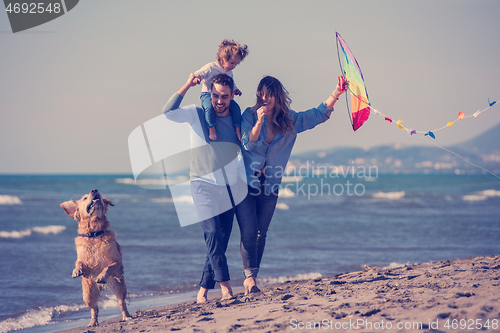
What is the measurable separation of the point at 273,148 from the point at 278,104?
1.33ft

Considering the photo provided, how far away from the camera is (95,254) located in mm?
3803

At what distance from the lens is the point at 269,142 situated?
12.3ft

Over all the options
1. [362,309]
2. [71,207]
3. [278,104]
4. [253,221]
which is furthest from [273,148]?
[71,207]

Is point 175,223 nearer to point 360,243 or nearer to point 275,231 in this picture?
point 275,231

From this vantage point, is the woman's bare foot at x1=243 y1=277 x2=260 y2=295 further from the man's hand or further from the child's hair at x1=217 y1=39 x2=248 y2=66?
the child's hair at x1=217 y1=39 x2=248 y2=66

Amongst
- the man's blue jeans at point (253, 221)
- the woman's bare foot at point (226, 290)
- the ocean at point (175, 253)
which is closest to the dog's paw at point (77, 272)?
the ocean at point (175, 253)

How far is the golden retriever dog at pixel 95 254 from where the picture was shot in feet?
12.4

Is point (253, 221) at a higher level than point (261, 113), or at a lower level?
lower

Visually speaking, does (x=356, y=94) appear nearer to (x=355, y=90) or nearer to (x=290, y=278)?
(x=355, y=90)

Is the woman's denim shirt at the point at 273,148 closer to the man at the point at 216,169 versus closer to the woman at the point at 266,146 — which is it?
the woman at the point at 266,146

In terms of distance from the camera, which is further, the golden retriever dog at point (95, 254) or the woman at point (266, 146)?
the golden retriever dog at point (95, 254)

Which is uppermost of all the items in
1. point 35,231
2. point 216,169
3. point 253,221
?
point 216,169

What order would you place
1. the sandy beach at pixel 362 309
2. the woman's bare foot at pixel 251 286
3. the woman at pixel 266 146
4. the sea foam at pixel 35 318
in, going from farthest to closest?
the sea foam at pixel 35 318, the woman's bare foot at pixel 251 286, the woman at pixel 266 146, the sandy beach at pixel 362 309

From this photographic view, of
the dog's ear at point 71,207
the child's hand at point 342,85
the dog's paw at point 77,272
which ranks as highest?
the child's hand at point 342,85
